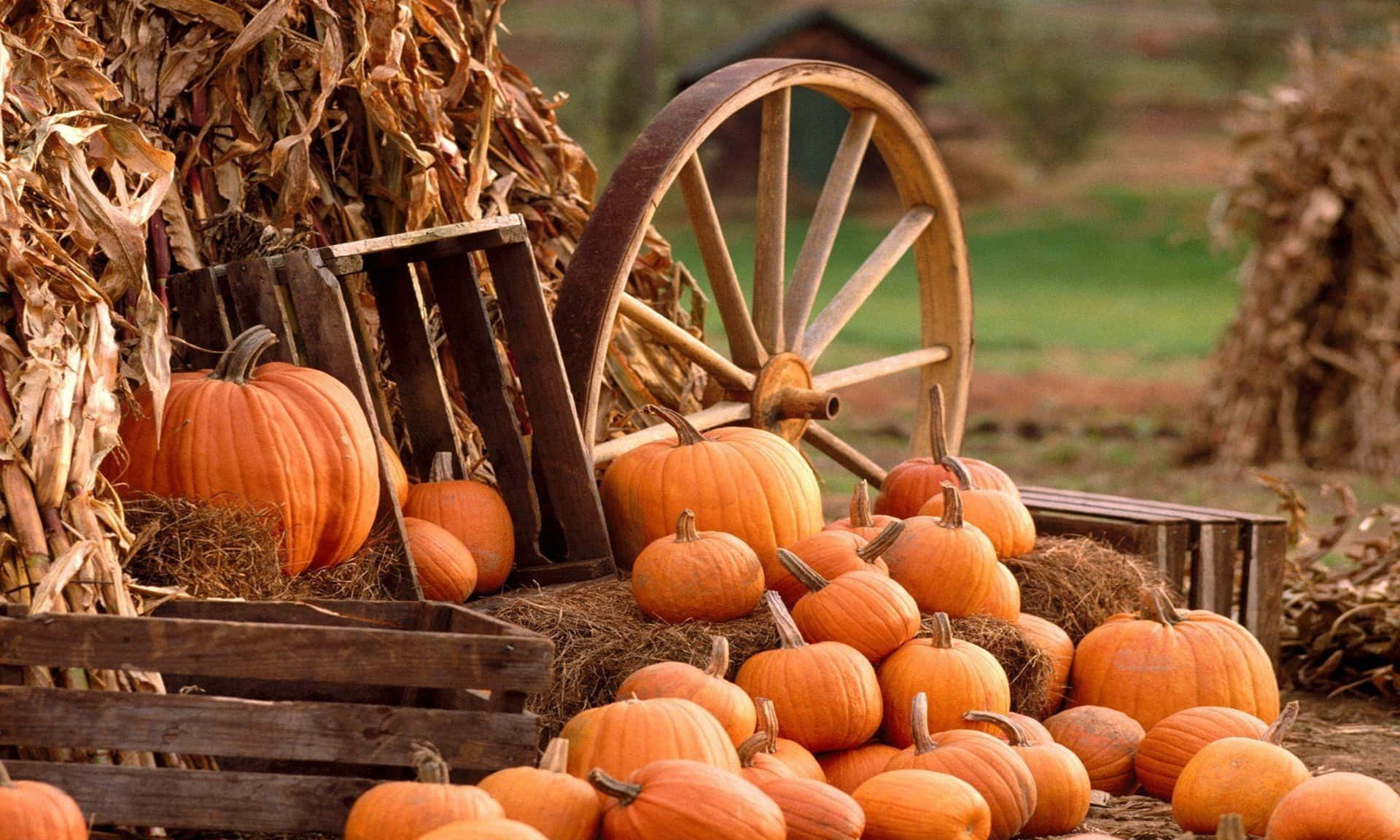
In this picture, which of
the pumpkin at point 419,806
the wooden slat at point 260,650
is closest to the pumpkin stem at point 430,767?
the pumpkin at point 419,806

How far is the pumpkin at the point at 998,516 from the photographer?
3.88 meters

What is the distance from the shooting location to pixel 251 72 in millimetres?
3842

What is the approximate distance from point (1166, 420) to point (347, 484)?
8.36 meters

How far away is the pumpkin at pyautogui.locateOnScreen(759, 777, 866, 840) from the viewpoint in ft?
8.54

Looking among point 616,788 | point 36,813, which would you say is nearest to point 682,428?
point 616,788

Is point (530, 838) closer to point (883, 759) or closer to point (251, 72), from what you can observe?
point (883, 759)

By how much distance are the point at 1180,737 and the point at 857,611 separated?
0.70 metres

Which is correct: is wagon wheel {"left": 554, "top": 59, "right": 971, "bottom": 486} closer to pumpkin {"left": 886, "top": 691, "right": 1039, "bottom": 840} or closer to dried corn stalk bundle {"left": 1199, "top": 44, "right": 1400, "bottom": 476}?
pumpkin {"left": 886, "top": 691, "right": 1039, "bottom": 840}

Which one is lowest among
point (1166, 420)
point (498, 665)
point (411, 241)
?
point (1166, 420)

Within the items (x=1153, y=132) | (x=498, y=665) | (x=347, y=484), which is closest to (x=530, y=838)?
(x=498, y=665)

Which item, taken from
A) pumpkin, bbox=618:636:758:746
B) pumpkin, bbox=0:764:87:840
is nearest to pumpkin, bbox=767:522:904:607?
pumpkin, bbox=618:636:758:746

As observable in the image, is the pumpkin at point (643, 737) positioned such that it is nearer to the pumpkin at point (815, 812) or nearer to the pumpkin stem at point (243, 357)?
the pumpkin at point (815, 812)

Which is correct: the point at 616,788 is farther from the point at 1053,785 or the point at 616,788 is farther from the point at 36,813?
the point at 1053,785

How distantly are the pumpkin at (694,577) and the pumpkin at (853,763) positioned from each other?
35 centimetres
